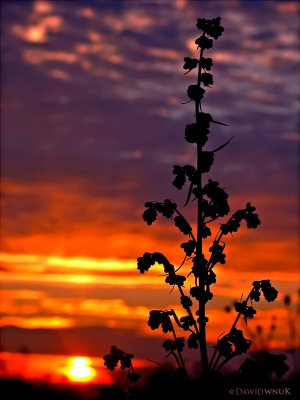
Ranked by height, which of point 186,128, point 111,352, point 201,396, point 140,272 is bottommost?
point 201,396

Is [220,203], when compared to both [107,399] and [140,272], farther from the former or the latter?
[107,399]

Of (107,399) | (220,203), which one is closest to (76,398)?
(107,399)

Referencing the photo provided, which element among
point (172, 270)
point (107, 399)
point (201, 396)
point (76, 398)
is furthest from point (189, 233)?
point (76, 398)

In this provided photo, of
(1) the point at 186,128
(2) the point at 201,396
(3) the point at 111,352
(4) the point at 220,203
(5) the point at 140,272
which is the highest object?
(1) the point at 186,128

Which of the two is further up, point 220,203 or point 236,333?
point 220,203

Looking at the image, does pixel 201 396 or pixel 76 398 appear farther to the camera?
pixel 76 398

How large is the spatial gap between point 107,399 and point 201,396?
544 cm

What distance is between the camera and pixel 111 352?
13.3m

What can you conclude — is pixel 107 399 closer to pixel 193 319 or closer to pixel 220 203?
pixel 193 319

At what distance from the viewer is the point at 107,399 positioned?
56.3 ft

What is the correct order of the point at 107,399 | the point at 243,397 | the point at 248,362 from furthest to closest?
1. the point at 107,399
2. the point at 243,397
3. the point at 248,362

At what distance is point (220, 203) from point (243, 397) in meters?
3.29

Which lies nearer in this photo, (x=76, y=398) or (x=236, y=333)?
(x=236, y=333)

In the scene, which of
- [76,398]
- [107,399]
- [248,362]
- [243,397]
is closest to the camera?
[248,362]
